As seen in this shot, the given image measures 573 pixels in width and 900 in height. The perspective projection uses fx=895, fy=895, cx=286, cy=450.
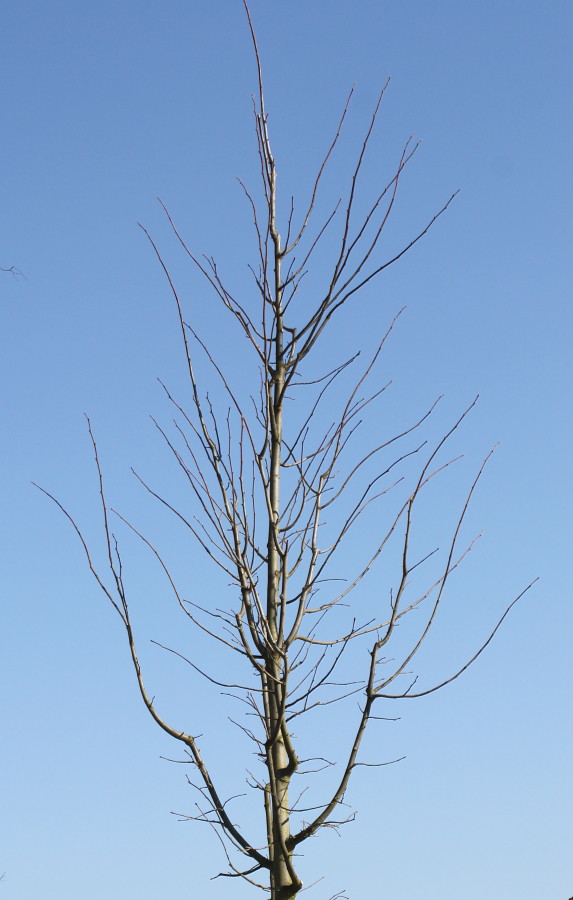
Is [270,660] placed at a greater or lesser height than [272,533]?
lesser

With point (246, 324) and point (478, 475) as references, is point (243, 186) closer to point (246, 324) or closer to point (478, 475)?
point (246, 324)

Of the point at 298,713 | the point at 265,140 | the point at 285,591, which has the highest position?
the point at 265,140

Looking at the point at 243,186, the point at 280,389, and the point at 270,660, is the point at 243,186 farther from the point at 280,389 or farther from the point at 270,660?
the point at 270,660

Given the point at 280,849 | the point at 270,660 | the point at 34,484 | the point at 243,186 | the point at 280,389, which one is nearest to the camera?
the point at 280,849

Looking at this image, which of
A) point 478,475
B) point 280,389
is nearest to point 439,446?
point 478,475

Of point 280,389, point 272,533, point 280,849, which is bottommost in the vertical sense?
point 280,849

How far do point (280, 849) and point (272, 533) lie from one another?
81 centimetres

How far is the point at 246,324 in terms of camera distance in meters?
2.91

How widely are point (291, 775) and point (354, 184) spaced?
1.71m

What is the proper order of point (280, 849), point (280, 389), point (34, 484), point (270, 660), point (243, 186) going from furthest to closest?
point (243, 186), point (280, 389), point (34, 484), point (270, 660), point (280, 849)

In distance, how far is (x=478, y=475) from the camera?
2619 mm

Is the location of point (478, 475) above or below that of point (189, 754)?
above

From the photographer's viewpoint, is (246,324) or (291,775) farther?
(246,324)

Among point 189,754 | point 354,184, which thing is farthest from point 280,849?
point 354,184
